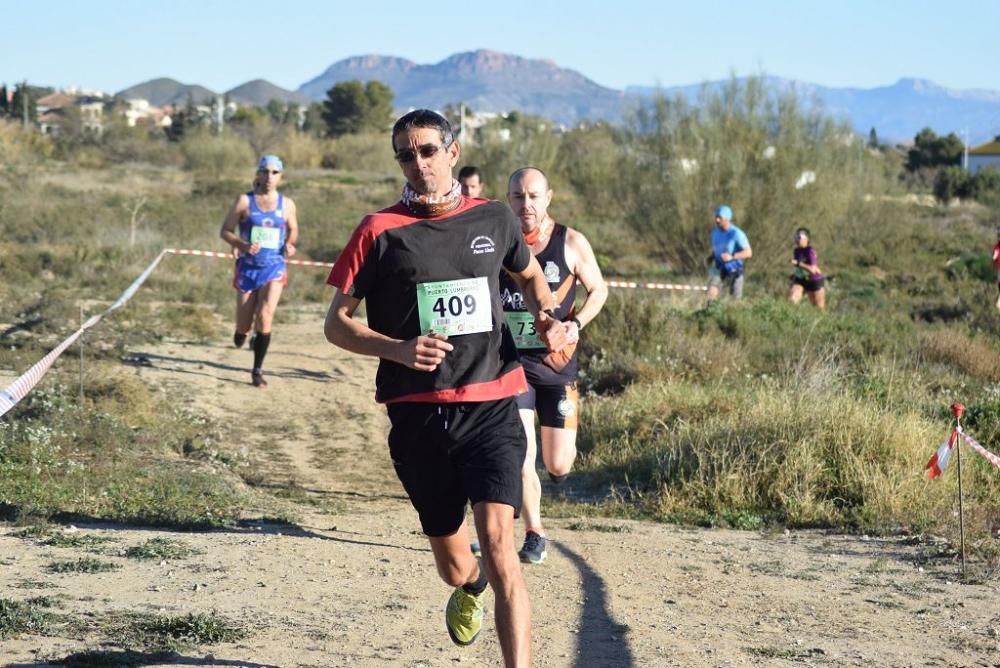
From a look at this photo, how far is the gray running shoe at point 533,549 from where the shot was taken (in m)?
7.09

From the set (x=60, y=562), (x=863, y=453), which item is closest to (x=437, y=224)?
(x=60, y=562)

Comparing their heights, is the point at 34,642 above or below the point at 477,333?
below

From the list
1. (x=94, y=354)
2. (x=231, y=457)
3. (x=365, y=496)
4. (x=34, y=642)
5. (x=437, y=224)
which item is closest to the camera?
(x=437, y=224)

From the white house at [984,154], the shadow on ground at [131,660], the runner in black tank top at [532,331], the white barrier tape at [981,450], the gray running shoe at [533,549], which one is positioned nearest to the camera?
the shadow on ground at [131,660]

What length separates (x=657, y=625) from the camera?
5969mm

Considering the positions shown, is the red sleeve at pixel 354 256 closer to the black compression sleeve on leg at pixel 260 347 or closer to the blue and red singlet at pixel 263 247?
the blue and red singlet at pixel 263 247

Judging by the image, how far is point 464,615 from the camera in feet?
16.5

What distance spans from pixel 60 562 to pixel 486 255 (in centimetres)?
306

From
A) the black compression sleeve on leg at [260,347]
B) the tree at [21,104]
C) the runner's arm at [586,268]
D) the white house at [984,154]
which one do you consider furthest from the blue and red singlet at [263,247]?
the white house at [984,154]

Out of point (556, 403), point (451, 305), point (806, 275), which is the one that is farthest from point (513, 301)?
point (806, 275)

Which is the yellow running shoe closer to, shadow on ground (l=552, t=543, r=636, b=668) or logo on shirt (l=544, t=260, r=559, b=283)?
shadow on ground (l=552, t=543, r=636, b=668)

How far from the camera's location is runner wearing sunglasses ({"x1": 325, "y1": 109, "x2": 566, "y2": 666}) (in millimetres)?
4574

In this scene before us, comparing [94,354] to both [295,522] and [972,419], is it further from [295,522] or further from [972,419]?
[972,419]

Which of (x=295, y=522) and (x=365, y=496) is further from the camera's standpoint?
(x=365, y=496)
